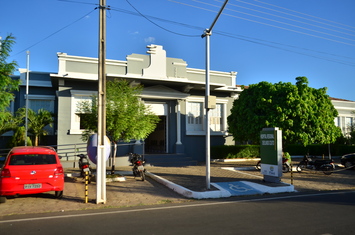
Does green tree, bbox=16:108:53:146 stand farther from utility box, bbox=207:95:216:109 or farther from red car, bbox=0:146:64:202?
utility box, bbox=207:95:216:109

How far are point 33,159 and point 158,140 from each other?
46.0 ft

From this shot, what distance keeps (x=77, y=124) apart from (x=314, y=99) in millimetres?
14392

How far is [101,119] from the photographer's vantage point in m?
9.39

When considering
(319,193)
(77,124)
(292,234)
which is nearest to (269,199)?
(319,193)

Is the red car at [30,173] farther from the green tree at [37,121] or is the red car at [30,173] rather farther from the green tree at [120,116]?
the green tree at [37,121]

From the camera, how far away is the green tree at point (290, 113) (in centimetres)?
1655

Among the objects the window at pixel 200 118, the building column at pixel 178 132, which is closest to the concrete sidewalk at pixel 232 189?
the building column at pixel 178 132

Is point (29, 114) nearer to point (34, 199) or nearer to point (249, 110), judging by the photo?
point (34, 199)

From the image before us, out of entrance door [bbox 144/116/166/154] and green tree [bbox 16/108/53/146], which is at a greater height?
green tree [bbox 16/108/53/146]

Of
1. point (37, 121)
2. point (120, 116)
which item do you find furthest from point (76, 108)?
point (120, 116)

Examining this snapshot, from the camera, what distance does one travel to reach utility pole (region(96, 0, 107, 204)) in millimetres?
9125

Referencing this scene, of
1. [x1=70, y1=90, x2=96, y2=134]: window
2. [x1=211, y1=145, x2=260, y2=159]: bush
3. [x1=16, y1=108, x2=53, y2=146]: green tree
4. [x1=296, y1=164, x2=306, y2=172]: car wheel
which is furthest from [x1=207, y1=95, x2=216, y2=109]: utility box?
[x1=16, y1=108, x2=53, y2=146]: green tree

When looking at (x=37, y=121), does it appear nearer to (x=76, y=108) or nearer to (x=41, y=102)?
(x=41, y=102)

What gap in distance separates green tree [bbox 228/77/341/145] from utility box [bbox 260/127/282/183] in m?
3.50
